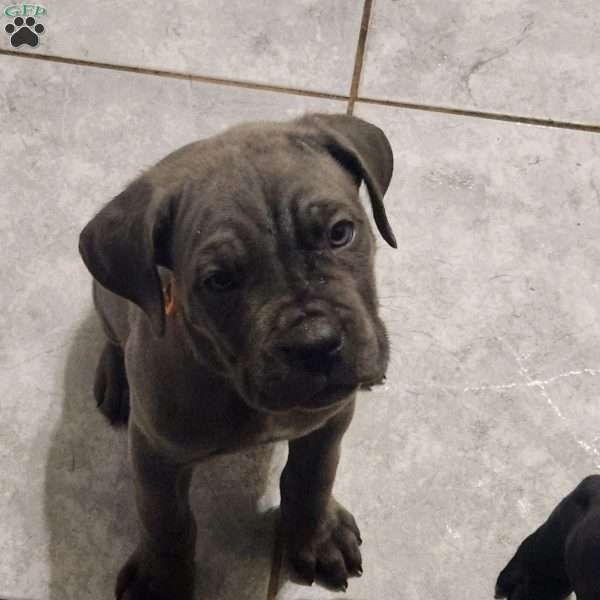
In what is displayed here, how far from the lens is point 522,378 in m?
2.55

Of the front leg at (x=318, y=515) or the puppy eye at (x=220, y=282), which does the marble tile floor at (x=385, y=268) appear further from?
the puppy eye at (x=220, y=282)

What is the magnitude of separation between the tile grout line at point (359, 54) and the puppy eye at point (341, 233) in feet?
4.02

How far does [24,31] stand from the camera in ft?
10.1

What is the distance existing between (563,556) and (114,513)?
1.04m

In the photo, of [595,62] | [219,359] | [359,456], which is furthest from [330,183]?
[595,62]

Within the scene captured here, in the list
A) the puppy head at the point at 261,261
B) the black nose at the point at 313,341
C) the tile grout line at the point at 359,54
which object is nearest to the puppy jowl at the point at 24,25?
the tile grout line at the point at 359,54

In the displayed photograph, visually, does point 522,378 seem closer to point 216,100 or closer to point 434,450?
point 434,450

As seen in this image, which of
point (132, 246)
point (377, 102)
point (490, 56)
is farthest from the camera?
point (490, 56)

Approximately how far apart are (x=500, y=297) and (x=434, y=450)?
48cm

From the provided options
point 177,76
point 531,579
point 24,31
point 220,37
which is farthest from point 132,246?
point 24,31

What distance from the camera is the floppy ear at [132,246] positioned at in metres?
1.71

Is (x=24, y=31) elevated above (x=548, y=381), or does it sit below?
above

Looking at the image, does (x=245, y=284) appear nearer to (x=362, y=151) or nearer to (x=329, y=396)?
(x=329, y=396)

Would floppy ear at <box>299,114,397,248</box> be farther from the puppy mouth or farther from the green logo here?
the green logo
